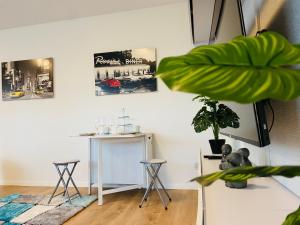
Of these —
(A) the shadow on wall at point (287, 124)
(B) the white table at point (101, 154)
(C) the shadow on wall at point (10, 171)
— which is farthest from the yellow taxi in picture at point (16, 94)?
(A) the shadow on wall at point (287, 124)

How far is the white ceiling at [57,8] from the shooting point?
3.50 metres

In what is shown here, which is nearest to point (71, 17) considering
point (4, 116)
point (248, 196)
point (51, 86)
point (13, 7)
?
point (13, 7)

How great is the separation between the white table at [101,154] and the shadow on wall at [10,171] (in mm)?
1465

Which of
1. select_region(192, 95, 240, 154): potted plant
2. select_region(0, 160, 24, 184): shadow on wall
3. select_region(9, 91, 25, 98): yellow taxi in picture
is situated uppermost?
select_region(9, 91, 25, 98): yellow taxi in picture

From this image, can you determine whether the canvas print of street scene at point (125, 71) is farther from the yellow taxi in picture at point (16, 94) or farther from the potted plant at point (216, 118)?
the potted plant at point (216, 118)

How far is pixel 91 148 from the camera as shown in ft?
12.2

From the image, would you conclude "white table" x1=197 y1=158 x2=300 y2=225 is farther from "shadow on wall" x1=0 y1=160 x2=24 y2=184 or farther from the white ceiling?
"shadow on wall" x1=0 y1=160 x2=24 y2=184

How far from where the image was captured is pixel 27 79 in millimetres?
4180

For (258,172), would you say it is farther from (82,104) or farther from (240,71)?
(82,104)

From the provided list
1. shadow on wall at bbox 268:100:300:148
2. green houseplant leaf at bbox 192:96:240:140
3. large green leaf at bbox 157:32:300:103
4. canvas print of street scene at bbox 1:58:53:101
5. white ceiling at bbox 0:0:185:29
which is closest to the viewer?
large green leaf at bbox 157:32:300:103

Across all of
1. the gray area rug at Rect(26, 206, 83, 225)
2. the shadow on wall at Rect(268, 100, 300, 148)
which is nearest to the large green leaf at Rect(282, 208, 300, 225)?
the shadow on wall at Rect(268, 100, 300, 148)

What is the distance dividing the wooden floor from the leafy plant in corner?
2348 millimetres

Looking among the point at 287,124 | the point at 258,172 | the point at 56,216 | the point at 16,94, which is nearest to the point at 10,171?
the point at 16,94

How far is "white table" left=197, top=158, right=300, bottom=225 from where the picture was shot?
81 centimetres
